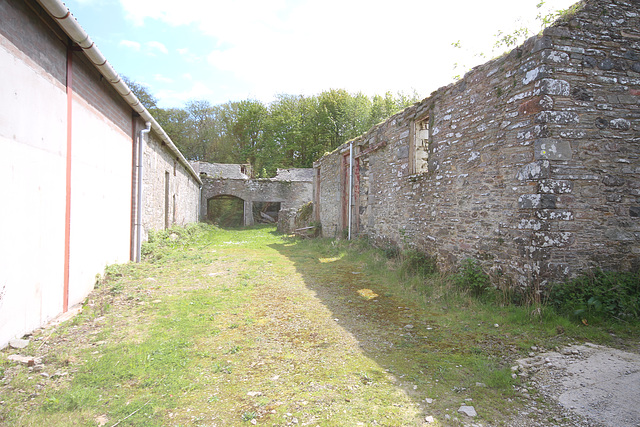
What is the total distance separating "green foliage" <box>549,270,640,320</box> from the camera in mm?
4176

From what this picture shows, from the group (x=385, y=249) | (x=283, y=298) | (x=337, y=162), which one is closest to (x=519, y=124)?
(x=283, y=298)

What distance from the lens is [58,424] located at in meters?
2.40

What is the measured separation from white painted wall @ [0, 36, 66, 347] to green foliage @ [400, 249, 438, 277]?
233 inches

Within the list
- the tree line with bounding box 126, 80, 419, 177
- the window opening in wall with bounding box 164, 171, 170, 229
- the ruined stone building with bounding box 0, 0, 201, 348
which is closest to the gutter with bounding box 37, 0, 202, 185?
the ruined stone building with bounding box 0, 0, 201, 348

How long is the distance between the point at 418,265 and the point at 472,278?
5.60ft

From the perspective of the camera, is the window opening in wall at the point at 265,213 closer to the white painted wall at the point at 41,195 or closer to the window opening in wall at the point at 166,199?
the window opening in wall at the point at 166,199

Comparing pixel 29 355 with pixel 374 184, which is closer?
pixel 29 355

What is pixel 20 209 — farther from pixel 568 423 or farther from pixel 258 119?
pixel 258 119

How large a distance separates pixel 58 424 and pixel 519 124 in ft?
20.0

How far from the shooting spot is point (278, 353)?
3.67 metres

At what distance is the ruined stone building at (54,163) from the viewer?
11.4 feet

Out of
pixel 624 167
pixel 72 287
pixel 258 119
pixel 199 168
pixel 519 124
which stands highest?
pixel 258 119

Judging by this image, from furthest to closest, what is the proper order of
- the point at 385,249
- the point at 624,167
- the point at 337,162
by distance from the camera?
1. the point at 337,162
2. the point at 385,249
3. the point at 624,167

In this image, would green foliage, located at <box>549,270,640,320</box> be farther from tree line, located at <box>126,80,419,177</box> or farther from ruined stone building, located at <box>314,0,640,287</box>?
tree line, located at <box>126,80,419,177</box>
